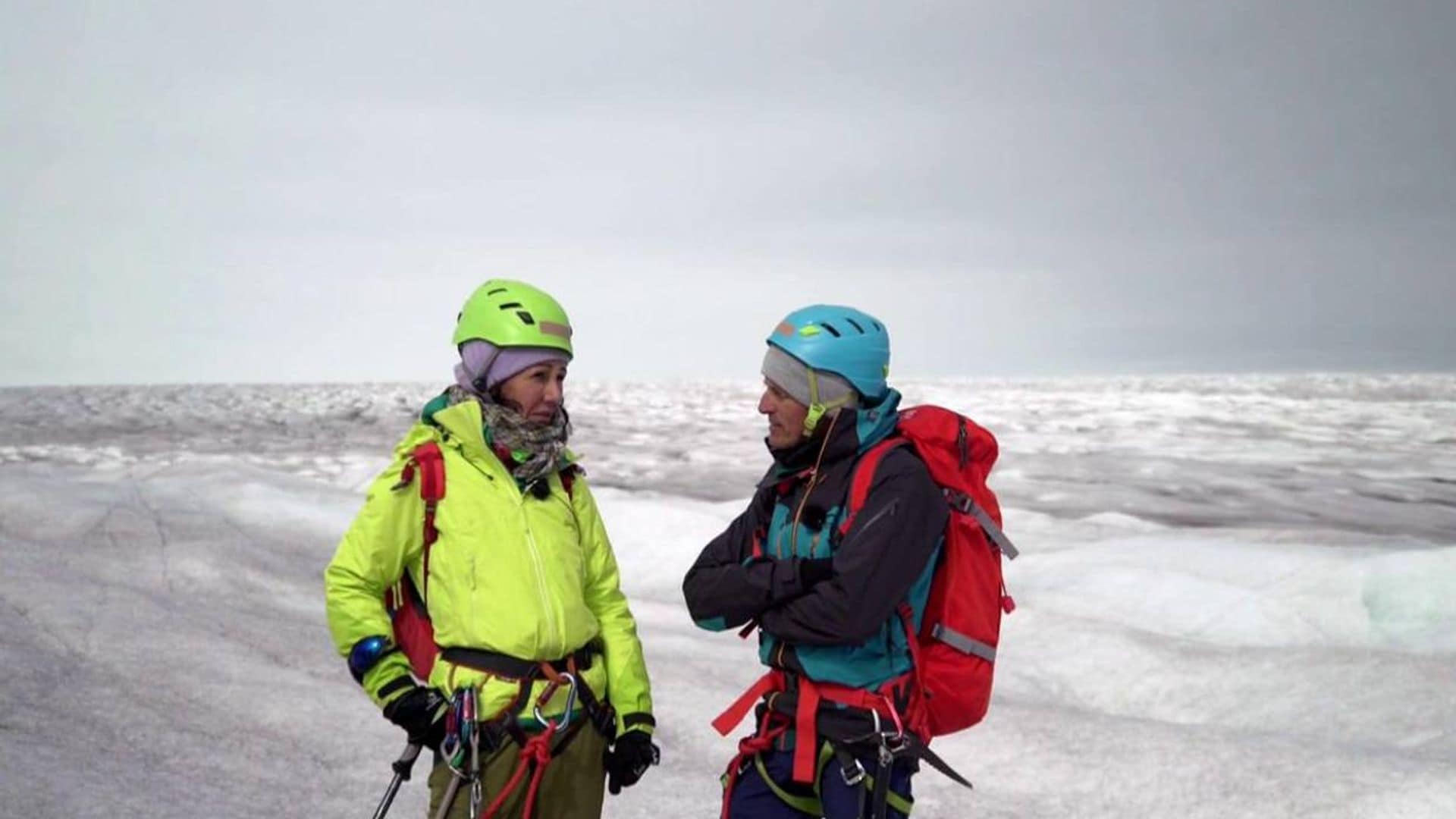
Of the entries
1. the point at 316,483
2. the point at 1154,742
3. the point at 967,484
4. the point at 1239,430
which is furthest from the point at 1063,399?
the point at 967,484

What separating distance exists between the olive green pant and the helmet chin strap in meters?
1.01

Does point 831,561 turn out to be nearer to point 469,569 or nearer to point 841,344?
point 841,344

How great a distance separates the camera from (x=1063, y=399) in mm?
41125

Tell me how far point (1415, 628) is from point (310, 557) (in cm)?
918

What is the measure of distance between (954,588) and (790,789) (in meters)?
0.71

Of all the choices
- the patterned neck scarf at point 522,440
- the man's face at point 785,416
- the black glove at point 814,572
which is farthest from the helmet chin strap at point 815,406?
the patterned neck scarf at point 522,440

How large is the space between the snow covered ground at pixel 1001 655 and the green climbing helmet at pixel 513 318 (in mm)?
3036

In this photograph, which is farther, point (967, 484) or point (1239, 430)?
point (1239, 430)

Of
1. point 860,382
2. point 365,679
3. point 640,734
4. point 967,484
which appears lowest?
point 640,734

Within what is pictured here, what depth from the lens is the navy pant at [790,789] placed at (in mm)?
2953

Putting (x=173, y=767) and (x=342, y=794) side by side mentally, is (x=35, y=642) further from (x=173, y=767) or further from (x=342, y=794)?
(x=342, y=794)

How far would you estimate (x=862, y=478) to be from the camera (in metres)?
2.94

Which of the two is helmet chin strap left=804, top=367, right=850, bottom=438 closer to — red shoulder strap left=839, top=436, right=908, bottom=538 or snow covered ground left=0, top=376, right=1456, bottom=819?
red shoulder strap left=839, top=436, right=908, bottom=538

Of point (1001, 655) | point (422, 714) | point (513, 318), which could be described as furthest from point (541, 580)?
point (1001, 655)
